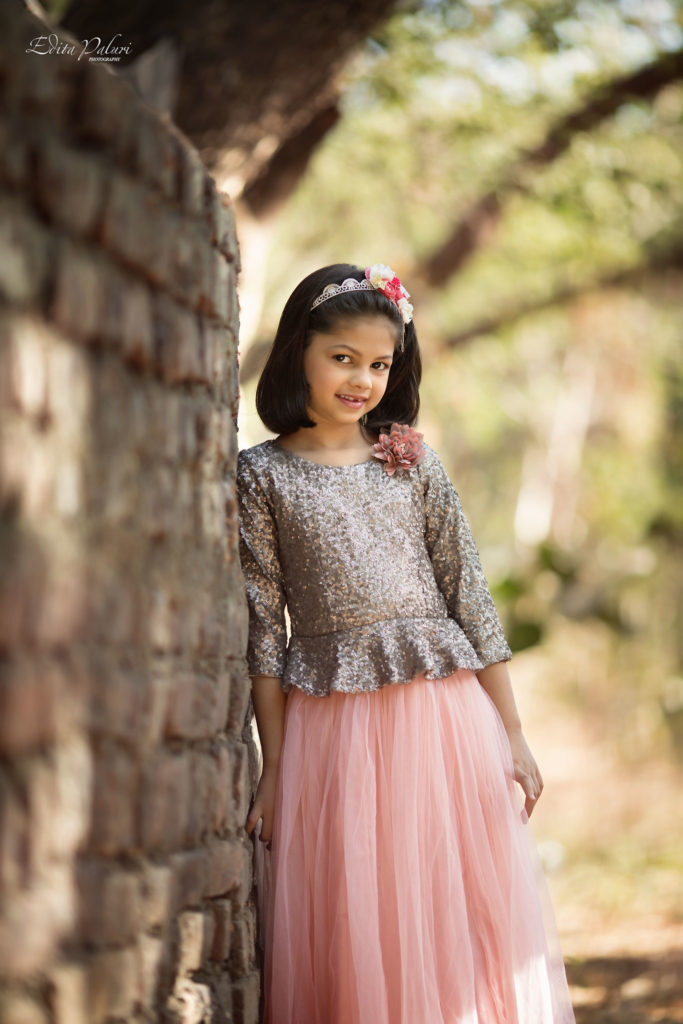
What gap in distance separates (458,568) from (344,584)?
1.03ft

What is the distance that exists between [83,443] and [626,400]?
43.1 feet

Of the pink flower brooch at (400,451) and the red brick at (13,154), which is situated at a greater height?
the pink flower brooch at (400,451)

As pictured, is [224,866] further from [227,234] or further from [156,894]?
[227,234]

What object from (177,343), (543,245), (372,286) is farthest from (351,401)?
(543,245)

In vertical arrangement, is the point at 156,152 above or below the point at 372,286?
below

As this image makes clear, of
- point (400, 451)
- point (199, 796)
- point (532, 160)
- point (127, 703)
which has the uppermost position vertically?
point (532, 160)

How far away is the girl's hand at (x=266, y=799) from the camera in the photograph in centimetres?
222

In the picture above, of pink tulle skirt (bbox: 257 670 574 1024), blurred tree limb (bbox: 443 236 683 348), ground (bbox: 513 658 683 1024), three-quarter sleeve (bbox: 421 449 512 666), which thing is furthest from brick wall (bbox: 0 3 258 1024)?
blurred tree limb (bbox: 443 236 683 348)

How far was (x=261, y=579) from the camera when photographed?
2293mm

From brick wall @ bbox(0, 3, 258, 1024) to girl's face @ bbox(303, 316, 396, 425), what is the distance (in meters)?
0.57

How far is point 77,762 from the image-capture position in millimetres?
1339

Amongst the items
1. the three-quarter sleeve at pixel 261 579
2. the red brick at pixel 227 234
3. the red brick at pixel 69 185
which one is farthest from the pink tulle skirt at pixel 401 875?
the red brick at pixel 69 185

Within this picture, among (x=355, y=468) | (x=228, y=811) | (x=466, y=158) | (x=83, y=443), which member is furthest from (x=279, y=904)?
(x=466, y=158)

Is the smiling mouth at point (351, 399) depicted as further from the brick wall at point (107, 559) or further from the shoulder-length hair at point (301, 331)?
the brick wall at point (107, 559)
